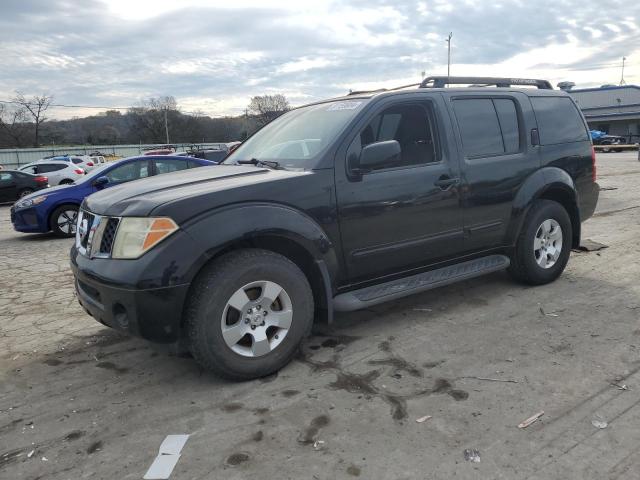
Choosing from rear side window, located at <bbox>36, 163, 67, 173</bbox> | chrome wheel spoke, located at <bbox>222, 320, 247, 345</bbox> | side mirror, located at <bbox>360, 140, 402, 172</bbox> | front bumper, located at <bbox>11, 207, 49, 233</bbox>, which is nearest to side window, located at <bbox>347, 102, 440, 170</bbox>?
side mirror, located at <bbox>360, 140, 402, 172</bbox>

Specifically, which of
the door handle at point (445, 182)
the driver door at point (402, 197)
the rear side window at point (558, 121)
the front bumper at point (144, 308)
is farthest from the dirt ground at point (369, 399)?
the rear side window at point (558, 121)

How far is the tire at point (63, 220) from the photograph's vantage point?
9367mm

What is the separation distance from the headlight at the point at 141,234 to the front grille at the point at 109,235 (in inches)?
3.4

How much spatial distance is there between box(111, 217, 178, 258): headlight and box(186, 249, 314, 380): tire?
0.35 meters

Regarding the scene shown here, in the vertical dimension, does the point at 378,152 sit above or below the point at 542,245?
above

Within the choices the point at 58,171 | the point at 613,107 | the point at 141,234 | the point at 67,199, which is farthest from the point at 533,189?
the point at 613,107

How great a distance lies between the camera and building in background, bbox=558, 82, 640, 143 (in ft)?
189

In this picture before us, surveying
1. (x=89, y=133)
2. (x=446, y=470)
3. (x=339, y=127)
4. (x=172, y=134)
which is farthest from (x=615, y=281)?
(x=172, y=134)

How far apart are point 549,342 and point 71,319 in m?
4.06

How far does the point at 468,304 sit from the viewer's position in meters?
4.68

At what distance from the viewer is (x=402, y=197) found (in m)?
3.92

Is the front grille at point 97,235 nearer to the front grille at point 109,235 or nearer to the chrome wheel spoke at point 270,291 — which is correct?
the front grille at point 109,235

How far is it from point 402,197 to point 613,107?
2561 inches

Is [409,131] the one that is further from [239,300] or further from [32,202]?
[32,202]
